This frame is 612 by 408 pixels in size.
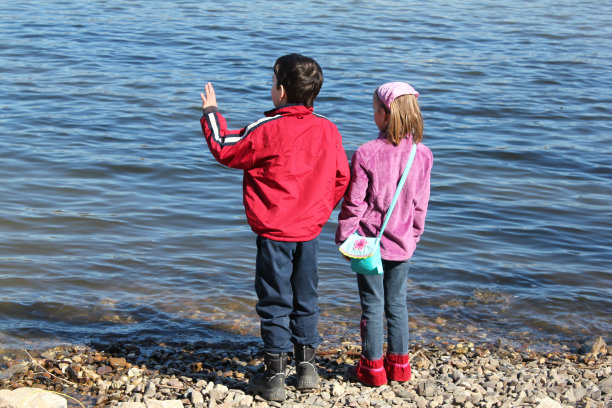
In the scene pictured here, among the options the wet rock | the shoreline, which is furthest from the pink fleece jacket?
the wet rock

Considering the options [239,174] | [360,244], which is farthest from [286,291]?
[239,174]

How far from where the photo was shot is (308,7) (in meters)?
21.4

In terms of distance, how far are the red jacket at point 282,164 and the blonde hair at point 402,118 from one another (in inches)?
13.5

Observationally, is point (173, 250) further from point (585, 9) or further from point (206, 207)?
point (585, 9)

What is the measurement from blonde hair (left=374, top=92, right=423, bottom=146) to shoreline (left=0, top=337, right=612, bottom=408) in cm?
147

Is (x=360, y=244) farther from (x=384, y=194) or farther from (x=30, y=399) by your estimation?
(x=30, y=399)

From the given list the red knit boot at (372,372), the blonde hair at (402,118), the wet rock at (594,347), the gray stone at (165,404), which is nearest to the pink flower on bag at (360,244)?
the blonde hair at (402,118)

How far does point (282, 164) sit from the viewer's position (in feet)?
13.8

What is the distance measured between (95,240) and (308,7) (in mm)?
15097

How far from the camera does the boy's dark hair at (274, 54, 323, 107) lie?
4203mm

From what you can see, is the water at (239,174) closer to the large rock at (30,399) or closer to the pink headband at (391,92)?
the large rock at (30,399)

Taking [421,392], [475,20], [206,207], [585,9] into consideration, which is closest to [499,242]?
[206,207]

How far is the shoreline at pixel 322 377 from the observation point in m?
4.43

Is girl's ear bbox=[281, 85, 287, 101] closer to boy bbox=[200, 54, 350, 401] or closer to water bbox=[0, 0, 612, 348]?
boy bbox=[200, 54, 350, 401]
